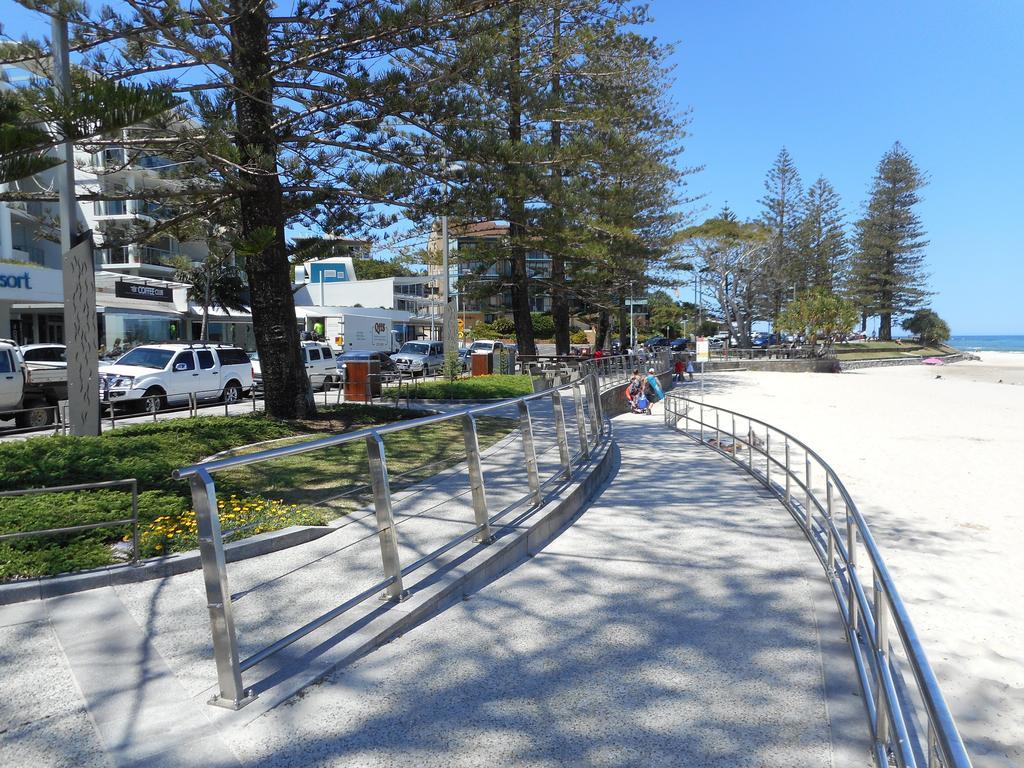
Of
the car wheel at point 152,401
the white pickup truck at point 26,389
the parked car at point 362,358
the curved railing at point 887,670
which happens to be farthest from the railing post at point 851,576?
the parked car at point 362,358

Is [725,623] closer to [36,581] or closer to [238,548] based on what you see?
[238,548]

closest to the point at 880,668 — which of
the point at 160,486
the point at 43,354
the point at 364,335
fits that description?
the point at 160,486

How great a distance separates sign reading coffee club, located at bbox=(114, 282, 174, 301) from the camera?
28.2 metres

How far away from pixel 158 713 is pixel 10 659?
1.28 m

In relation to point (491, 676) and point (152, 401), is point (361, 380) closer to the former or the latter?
point (152, 401)

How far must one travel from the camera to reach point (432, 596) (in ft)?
15.7

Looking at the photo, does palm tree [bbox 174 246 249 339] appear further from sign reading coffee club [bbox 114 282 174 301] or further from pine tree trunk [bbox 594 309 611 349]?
pine tree trunk [bbox 594 309 611 349]

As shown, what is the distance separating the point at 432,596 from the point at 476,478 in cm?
122

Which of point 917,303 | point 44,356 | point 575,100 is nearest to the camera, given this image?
point 44,356

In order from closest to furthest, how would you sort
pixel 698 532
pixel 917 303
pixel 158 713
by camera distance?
1. pixel 158 713
2. pixel 698 532
3. pixel 917 303

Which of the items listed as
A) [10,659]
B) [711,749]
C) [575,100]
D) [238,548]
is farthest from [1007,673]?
[575,100]

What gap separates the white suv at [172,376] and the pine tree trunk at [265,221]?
3.69m

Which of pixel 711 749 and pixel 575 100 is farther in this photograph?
pixel 575 100

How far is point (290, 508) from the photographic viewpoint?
6699 mm
